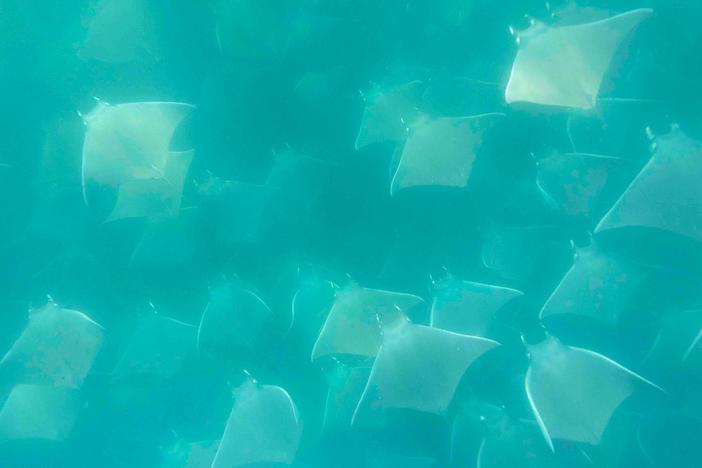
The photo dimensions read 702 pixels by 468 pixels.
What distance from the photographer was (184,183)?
12.6 feet

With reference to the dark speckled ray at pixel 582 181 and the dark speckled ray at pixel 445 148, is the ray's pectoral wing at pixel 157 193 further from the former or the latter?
the dark speckled ray at pixel 582 181

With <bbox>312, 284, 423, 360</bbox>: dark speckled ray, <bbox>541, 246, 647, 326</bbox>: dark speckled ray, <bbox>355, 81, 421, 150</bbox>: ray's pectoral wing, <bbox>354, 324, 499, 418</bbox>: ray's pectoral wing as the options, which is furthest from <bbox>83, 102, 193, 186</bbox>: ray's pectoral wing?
<bbox>541, 246, 647, 326</bbox>: dark speckled ray

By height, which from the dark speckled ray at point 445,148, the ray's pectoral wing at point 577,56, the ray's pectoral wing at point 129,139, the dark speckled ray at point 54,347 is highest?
the ray's pectoral wing at point 577,56

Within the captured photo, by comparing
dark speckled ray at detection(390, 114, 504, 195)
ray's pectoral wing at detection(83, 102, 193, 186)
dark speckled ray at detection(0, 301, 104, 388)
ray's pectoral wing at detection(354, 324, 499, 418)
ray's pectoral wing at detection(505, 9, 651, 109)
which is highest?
ray's pectoral wing at detection(505, 9, 651, 109)

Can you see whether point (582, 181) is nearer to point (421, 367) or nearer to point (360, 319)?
point (421, 367)

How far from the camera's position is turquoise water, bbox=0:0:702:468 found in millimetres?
3533

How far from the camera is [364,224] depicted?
13.6 feet

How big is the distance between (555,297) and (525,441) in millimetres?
1137

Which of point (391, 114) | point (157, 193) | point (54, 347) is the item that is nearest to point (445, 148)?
point (391, 114)

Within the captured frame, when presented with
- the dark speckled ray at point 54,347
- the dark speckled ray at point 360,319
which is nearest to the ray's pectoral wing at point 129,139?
the dark speckled ray at point 54,347

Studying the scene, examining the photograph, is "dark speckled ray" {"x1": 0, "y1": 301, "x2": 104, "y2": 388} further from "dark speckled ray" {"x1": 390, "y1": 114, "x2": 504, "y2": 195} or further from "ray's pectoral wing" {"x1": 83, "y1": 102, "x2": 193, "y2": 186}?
"dark speckled ray" {"x1": 390, "y1": 114, "x2": 504, "y2": 195}

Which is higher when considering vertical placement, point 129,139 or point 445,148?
point 445,148

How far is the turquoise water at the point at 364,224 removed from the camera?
353 centimetres

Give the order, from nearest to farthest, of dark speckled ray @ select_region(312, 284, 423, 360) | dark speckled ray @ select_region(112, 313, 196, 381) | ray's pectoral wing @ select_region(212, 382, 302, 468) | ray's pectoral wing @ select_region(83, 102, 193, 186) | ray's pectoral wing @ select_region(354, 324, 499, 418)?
ray's pectoral wing @ select_region(354, 324, 499, 418), ray's pectoral wing @ select_region(83, 102, 193, 186), dark speckled ray @ select_region(312, 284, 423, 360), ray's pectoral wing @ select_region(212, 382, 302, 468), dark speckled ray @ select_region(112, 313, 196, 381)
